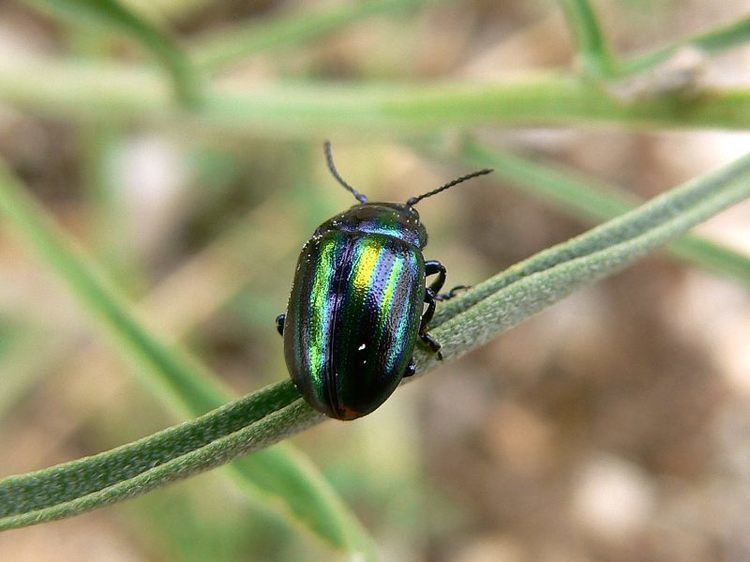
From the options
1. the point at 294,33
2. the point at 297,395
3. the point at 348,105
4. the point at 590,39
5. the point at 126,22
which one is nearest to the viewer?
the point at 297,395

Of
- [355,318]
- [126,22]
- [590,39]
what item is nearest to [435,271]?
[355,318]

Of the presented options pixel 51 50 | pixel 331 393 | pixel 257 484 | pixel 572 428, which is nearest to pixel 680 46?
pixel 331 393

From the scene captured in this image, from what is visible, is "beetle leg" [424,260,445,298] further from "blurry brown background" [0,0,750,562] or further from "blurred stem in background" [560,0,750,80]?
"blurry brown background" [0,0,750,562]

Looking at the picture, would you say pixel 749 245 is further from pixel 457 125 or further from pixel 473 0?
pixel 457 125

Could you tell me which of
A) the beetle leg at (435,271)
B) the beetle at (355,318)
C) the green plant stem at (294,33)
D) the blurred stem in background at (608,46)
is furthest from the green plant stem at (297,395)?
the green plant stem at (294,33)

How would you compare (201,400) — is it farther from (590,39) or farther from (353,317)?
(590,39)

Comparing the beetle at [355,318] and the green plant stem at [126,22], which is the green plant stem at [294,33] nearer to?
the green plant stem at [126,22]
